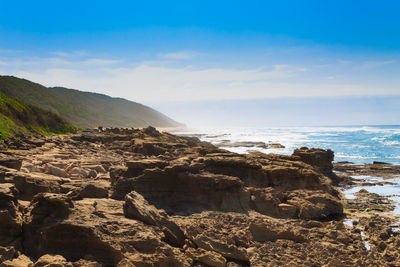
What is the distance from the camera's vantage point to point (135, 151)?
32.1 metres

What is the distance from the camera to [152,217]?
9500 mm

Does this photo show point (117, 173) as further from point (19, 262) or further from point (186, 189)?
point (19, 262)

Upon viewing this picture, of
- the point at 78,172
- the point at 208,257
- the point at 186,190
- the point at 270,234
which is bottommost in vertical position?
the point at 270,234

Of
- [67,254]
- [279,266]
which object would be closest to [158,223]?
[67,254]

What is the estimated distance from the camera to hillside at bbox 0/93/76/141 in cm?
3747

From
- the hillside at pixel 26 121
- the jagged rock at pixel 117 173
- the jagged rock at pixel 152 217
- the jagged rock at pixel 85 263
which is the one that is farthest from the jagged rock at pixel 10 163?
the hillside at pixel 26 121

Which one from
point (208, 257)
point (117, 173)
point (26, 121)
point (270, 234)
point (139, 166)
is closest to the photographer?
point (208, 257)

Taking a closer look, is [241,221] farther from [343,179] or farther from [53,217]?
[343,179]

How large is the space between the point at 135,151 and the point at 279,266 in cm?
2398

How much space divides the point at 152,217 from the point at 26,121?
1664 inches

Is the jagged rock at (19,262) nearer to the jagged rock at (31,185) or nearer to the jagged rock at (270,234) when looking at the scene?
the jagged rock at (31,185)

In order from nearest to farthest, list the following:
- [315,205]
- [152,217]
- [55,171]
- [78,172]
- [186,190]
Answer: [152,217]
[186,190]
[55,171]
[78,172]
[315,205]

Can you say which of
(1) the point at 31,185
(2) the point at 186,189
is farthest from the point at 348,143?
(1) the point at 31,185

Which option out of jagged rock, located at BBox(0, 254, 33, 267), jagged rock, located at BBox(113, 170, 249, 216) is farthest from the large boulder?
jagged rock, located at BBox(0, 254, 33, 267)
